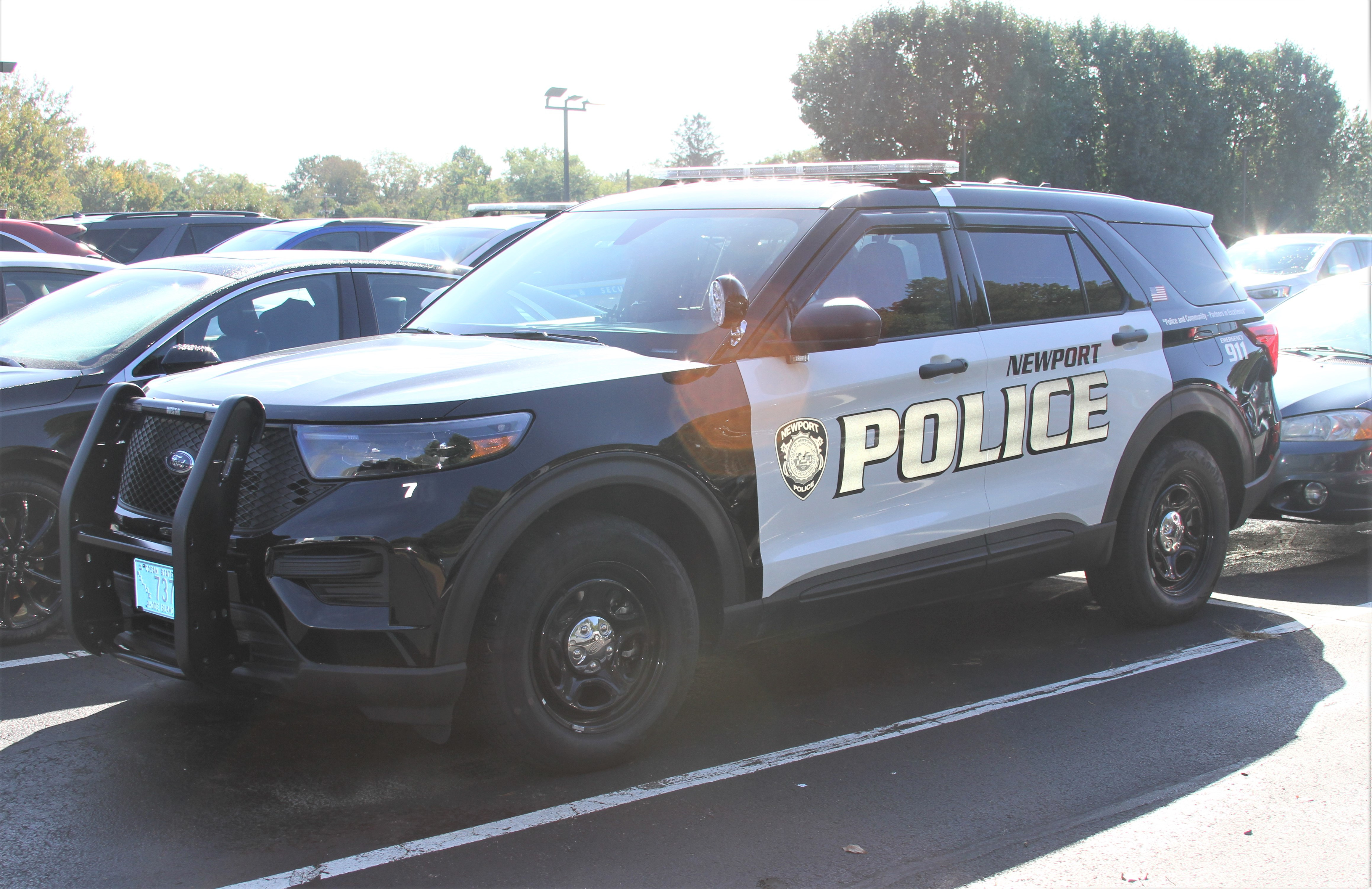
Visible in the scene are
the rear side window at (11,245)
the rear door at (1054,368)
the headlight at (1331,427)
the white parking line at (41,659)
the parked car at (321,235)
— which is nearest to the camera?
the rear door at (1054,368)

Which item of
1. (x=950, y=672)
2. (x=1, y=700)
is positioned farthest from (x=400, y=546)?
(x=950, y=672)

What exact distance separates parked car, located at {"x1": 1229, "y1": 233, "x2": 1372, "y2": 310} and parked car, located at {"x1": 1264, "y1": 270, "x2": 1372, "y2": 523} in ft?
24.8

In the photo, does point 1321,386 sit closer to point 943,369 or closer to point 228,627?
point 943,369

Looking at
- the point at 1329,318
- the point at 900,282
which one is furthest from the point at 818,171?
the point at 1329,318

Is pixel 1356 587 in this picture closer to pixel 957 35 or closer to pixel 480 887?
pixel 480 887

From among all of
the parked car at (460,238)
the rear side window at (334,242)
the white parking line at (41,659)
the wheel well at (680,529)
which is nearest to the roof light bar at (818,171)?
the wheel well at (680,529)

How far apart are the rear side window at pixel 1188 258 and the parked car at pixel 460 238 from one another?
20.0ft

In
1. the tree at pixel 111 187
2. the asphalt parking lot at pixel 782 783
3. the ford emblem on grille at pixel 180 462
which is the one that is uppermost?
the tree at pixel 111 187

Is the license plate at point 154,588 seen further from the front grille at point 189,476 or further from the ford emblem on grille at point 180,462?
the ford emblem on grille at point 180,462

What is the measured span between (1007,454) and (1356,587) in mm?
3178

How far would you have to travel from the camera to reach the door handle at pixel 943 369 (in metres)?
4.45

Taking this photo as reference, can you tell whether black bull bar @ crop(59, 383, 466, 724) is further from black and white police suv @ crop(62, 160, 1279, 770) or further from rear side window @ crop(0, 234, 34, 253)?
rear side window @ crop(0, 234, 34, 253)

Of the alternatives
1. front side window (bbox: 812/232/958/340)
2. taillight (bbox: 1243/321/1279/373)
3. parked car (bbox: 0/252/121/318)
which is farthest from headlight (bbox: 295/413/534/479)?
parked car (bbox: 0/252/121/318)

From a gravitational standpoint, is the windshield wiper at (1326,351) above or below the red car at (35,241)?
below
